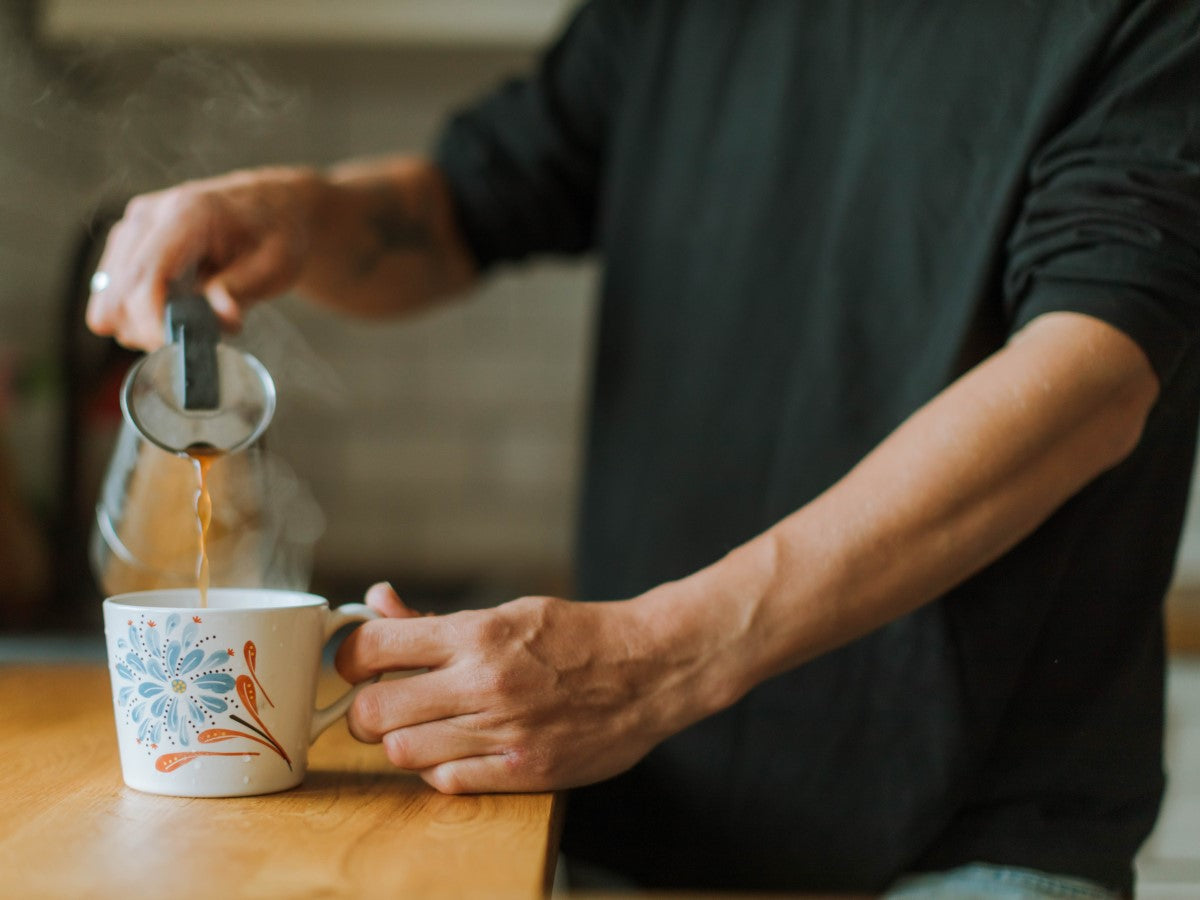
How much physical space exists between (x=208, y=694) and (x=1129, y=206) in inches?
22.6

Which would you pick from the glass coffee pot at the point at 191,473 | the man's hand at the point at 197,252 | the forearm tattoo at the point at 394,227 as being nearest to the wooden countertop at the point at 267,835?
the glass coffee pot at the point at 191,473

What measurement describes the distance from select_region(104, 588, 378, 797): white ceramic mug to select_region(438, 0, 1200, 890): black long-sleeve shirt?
39cm

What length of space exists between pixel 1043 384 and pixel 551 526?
5.46ft

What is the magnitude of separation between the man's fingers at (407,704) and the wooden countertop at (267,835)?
3 centimetres

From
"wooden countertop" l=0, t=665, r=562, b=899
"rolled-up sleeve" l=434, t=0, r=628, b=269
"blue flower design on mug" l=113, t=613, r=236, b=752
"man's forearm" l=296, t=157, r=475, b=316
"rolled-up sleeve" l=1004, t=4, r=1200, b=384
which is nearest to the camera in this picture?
"wooden countertop" l=0, t=665, r=562, b=899

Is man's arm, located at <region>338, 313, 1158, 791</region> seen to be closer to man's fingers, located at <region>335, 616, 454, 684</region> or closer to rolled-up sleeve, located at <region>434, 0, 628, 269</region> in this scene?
man's fingers, located at <region>335, 616, 454, 684</region>

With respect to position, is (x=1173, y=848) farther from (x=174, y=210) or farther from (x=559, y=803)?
(x=174, y=210)

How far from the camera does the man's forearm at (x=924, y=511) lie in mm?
649

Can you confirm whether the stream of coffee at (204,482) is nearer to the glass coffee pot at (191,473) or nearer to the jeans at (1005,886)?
the glass coffee pot at (191,473)

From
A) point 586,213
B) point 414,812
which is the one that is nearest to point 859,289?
point 586,213

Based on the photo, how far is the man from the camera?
0.65m

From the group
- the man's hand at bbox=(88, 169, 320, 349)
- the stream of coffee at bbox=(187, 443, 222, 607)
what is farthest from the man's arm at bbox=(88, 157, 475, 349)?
the stream of coffee at bbox=(187, 443, 222, 607)

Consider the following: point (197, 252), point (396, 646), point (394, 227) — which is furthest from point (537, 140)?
point (396, 646)

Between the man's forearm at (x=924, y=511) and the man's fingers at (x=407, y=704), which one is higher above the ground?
the man's forearm at (x=924, y=511)
